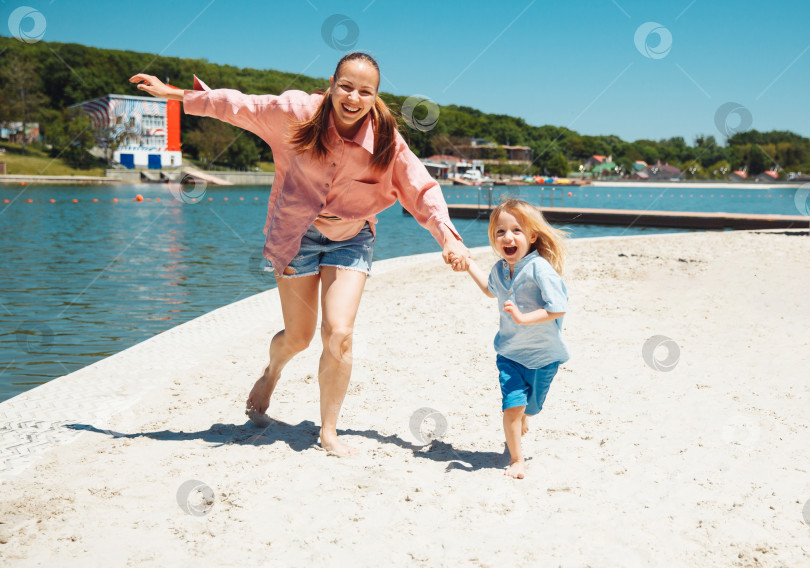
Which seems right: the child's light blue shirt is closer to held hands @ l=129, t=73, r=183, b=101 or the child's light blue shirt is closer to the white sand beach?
the white sand beach

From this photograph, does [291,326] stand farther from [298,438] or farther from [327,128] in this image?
[327,128]

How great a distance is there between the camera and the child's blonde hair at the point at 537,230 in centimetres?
390

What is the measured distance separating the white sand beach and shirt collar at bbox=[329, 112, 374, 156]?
174 cm

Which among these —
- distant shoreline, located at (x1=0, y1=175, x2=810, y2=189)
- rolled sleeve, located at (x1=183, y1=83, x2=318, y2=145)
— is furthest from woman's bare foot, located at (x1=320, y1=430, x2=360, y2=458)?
distant shoreline, located at (x1=0, y1=175, x2=810, y2=189)

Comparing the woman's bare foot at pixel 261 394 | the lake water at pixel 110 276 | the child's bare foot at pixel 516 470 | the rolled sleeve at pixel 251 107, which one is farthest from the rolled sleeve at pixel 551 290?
the lake water at pixel 110 276

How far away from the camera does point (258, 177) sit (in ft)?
310

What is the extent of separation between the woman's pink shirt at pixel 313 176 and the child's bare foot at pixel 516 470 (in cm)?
125

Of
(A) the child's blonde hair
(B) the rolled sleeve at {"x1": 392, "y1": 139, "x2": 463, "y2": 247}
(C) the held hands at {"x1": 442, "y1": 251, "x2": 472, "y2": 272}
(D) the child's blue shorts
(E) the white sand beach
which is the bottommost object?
(E) the white sand beach

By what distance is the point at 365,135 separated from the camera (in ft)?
13.0

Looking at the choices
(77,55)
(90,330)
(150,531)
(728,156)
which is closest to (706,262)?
(90,330)

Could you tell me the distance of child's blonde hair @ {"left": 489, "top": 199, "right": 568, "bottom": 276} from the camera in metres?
3.90

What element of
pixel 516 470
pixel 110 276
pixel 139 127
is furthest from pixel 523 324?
pixel 139 127

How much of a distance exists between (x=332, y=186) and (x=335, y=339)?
0.85 metres

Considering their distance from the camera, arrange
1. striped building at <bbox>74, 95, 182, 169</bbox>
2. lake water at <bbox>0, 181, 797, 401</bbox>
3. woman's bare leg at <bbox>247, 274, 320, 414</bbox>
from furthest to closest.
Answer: striped building at <bbox>74, 95, 182, 169</bbox>
lake water at <bbox>0, 181, 797, 401</bbox>
woman's bare leg at <bbox>247, 274, 320, 414</bbox>
